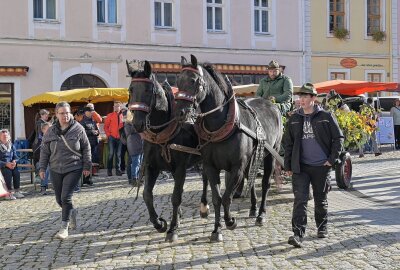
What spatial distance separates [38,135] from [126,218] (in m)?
5.40

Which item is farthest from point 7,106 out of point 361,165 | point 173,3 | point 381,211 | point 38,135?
point 381,211

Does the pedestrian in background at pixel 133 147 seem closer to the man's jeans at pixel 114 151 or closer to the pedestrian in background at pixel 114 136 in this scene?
the pedestrian in background at pixel 114 136

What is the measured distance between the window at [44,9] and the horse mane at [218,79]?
16865 millimetres

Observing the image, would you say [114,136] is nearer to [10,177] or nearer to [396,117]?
[10,177]

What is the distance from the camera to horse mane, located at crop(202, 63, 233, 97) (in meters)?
7.57

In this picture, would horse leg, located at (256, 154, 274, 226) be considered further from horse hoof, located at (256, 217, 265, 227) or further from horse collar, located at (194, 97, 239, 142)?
horse collar, located at (194, 97, 239, 142)

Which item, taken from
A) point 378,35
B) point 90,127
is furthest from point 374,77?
point 90,127

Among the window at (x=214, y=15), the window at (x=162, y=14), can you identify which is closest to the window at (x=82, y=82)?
the window at (x=162, y=14)

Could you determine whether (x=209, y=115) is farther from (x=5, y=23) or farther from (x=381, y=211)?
(x=5, y=23)

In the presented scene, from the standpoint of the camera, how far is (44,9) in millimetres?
23156

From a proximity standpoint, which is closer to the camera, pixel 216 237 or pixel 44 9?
pixel 216 237

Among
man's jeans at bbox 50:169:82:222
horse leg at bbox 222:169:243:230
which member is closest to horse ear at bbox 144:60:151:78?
horse leg at bbox 222:169:243:230

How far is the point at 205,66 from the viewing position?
7543 millimetres

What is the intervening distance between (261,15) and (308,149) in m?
21.2
